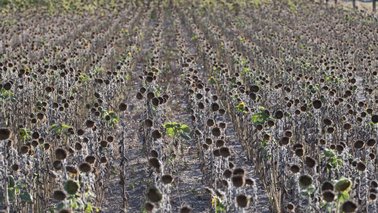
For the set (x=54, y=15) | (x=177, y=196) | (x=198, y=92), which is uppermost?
(x=54, y=15)

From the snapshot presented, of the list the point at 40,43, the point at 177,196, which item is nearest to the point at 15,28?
the point at 40,43

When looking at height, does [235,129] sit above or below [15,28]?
below

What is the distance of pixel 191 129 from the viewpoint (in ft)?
36.1

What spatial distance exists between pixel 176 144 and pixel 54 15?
23.7 m

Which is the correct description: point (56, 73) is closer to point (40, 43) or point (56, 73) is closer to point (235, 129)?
point (235, 129)

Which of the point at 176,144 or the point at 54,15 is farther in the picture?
the point at 54,15

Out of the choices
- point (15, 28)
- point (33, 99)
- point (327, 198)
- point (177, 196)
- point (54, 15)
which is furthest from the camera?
point (54, 15)

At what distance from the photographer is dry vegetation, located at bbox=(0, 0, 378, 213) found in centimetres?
592

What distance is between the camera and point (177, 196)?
327 inches

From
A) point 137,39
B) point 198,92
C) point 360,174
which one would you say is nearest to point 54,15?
point 137,39

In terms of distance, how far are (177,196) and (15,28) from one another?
18.6 m

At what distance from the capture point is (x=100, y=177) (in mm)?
7547

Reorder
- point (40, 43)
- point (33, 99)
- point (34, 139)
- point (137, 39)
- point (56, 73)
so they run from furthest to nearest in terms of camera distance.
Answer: point (137, 39)
point (40, 43)
point (56, 73)
point (33, 99)
point (34, 139)

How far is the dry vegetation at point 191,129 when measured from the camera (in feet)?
19.4
